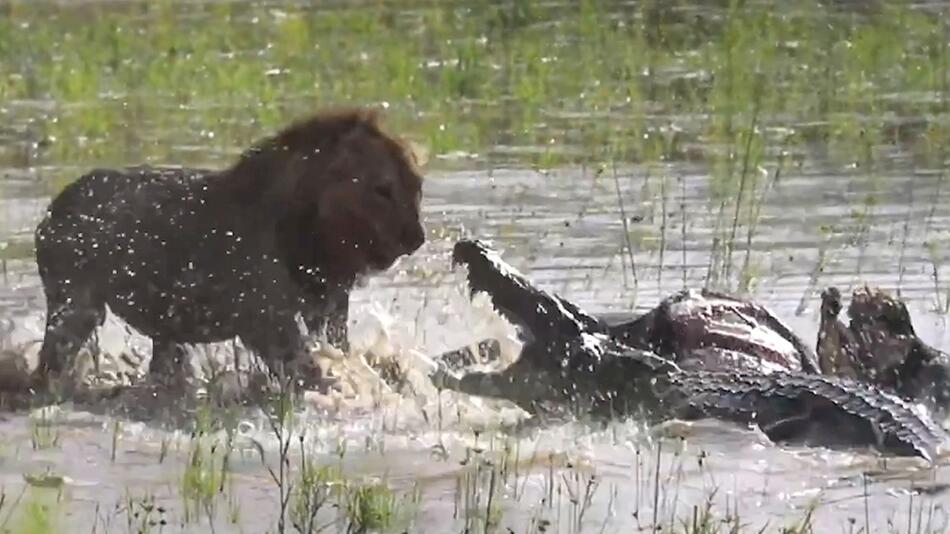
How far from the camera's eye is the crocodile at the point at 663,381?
14.4ft

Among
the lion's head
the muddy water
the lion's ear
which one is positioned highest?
the lion's ear

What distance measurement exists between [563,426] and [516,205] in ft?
4.92

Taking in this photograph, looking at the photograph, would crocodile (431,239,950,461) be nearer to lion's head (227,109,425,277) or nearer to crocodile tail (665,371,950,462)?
crocodile tail (665,371,950,462)

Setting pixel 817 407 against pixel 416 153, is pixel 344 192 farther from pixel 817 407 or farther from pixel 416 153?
pixel 817 407

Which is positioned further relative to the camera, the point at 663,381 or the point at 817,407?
the point at 663,381

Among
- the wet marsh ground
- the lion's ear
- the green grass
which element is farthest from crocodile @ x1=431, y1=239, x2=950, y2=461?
the green grass

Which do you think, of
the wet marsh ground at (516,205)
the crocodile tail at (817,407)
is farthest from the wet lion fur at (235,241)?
the crocodile tail at (817,407)

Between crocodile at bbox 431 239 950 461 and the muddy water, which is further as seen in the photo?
crocodile at bbox 431 239 950 461

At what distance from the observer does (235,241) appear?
4.80m

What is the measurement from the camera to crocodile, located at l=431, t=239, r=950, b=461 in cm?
439

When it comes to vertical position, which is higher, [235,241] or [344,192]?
[344,192]

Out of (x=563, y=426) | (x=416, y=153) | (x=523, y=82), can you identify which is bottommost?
(x=563, y=426)

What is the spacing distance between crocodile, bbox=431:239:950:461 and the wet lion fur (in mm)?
289

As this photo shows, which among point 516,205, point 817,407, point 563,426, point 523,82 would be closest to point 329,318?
point 563,426
